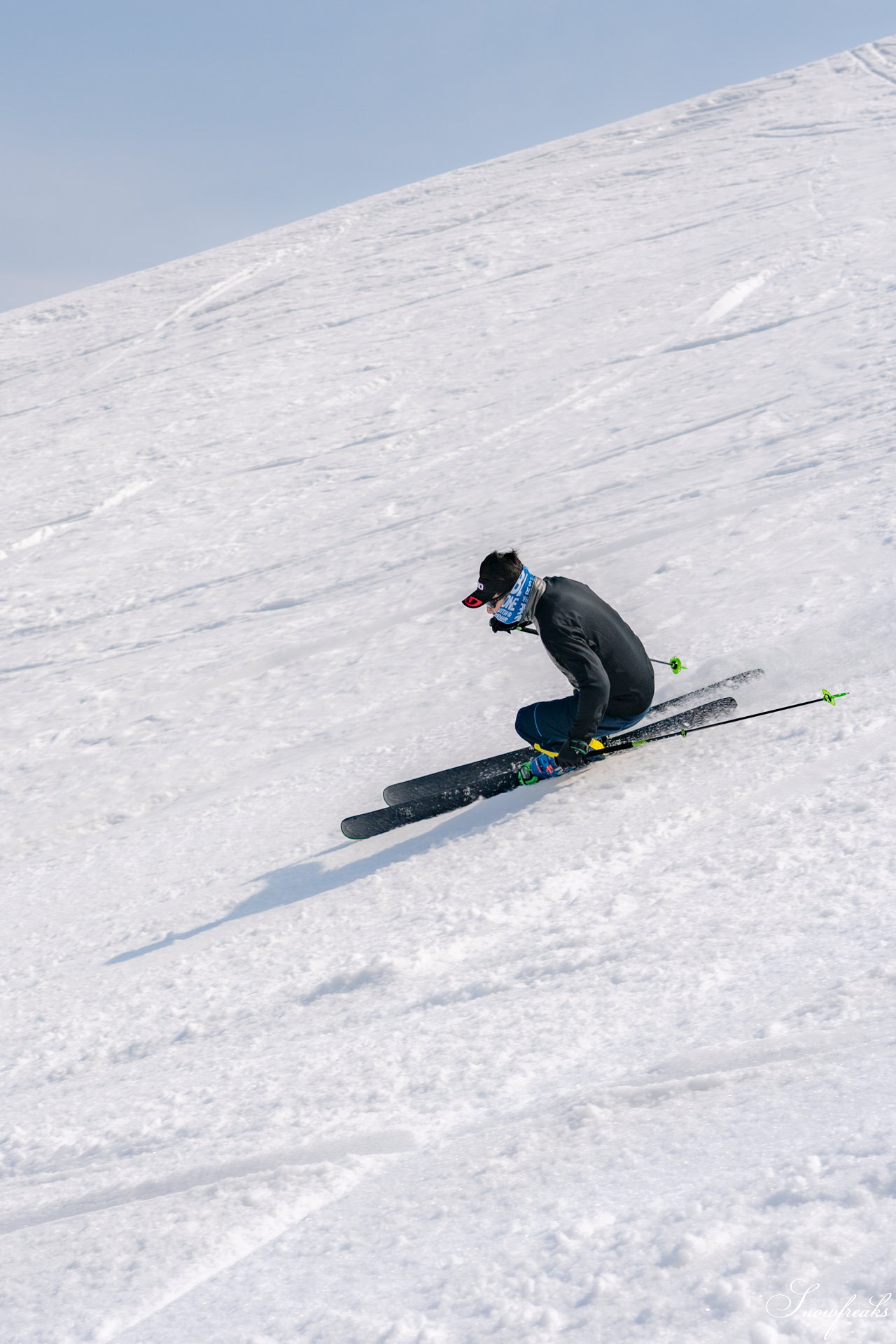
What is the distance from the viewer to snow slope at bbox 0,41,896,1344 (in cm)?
228

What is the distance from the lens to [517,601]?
4.28 meters

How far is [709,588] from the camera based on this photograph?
6293 millimetres

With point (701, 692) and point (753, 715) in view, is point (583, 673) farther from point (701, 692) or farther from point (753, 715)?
point (701, 692)

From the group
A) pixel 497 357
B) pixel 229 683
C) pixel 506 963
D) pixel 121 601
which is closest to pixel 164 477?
pixel 121 601

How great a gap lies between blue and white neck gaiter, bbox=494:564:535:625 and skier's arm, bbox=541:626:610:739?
15 cm

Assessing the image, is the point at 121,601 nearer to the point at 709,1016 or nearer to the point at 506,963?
the point at 506,963

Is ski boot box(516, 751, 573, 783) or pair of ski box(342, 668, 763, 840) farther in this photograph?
pair of ski box(342, 668, 763, 840)

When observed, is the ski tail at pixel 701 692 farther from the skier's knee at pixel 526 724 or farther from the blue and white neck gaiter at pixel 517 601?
the blue and white neck gaiter at pixel 517 601

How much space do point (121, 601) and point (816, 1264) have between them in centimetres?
890

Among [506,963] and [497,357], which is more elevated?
[497,357]

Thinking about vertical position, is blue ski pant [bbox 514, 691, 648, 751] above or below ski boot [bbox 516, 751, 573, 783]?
above

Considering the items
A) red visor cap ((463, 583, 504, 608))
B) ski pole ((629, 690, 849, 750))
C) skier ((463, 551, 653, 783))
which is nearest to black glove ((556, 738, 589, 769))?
skier ((463, 551, 653, 783))

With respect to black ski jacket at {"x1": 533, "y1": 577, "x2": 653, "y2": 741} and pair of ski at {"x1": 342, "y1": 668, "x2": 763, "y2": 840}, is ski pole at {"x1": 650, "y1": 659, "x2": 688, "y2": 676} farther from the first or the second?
black ski jacket at {"x1": 533, "y1": 577, "x2": 653, "y2": 741}

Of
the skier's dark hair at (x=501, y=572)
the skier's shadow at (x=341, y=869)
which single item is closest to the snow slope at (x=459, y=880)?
the skier's shadow at (x=341, y=869)
